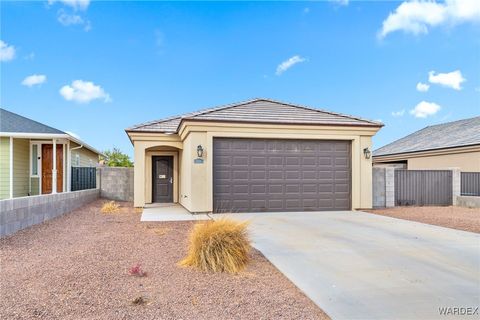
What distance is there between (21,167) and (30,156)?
81 centimetres

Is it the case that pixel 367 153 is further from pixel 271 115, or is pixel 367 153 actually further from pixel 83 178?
pixel 83 178

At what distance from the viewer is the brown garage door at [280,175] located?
455 inches

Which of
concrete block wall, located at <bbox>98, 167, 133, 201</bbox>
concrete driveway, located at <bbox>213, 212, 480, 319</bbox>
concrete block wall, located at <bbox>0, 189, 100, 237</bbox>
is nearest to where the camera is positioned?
concrete driveway, located at <bbox>213, 212, 480, 319</bbox>

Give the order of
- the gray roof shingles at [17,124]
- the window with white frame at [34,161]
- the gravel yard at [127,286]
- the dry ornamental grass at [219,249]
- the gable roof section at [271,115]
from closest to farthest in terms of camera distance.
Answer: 1. the gravel yard at [127,286]
2. the dry ornamental grass at [219,249]
3. the gable roof section at [271,115]
4. the gray roof shingles at [17,124]
5. the window with white frame at [34,161]

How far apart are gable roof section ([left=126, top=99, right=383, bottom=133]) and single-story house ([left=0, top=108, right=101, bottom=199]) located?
3.45 meters

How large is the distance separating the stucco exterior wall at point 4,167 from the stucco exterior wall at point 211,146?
4.88 metres

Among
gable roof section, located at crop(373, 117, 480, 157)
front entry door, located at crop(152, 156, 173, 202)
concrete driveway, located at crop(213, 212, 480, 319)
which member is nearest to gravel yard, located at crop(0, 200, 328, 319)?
concrete driveway, located at crop(213, 212, 480, 319)

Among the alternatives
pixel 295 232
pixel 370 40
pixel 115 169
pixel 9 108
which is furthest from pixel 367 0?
pixel 9 108

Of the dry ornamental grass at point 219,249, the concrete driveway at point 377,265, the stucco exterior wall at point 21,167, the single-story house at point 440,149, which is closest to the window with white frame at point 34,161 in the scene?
the stucco exterior wall at point 21,167

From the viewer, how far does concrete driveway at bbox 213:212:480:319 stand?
376 centimetres

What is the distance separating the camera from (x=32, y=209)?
8.51 metres

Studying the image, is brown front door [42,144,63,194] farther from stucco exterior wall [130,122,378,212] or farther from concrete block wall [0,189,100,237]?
stucco exterior wall [130,122,378,212]

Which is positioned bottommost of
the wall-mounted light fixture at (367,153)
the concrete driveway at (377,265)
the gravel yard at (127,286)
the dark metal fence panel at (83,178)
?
the concrete driveway at (377,265)

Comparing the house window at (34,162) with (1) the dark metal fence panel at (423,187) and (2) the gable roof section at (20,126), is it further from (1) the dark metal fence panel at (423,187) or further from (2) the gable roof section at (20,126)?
(1) the dark metal fence panel at (423,187)
